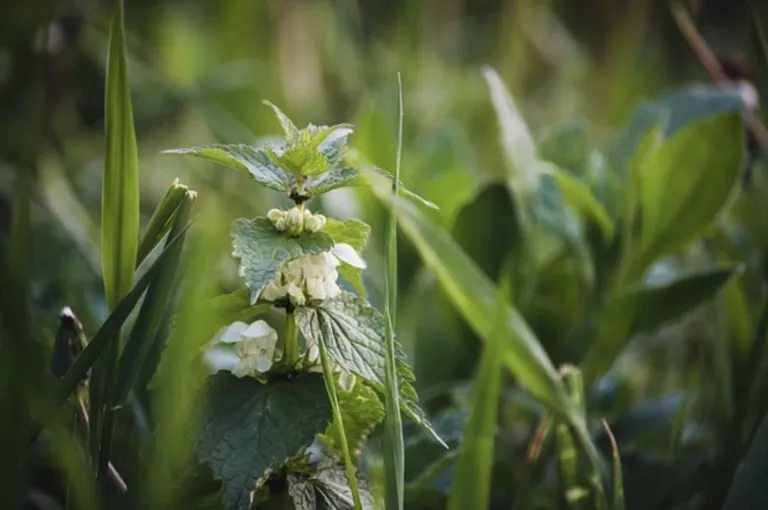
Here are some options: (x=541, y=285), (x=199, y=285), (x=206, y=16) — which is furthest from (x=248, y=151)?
(x=206, y=16)

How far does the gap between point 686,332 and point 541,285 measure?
0.17m

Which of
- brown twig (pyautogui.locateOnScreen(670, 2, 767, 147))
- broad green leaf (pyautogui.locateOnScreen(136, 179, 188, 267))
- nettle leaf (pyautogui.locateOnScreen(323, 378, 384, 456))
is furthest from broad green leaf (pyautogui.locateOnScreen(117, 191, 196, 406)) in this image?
brown twig (pyautogui.locateOnScreen(670, 2, 767, 147))

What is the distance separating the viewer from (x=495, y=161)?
4.75ft

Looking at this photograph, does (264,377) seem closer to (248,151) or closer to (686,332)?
(248,151)

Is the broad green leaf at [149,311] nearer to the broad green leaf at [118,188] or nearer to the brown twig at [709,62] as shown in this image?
the broad green leaf at [118,188]

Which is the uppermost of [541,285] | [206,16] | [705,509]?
[206,16]

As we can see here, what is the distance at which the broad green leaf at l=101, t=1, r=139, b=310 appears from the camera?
1.49 ft

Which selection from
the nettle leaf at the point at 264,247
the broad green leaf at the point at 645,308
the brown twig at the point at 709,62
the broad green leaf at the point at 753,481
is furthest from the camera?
the brown twig at the point at 709,62

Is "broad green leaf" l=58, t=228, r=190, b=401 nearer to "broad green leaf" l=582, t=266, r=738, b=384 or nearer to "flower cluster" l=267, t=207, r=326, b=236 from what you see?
"flower cluster" l=267, t=207, r=326, b=236

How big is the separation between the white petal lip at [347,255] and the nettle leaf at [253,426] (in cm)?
6

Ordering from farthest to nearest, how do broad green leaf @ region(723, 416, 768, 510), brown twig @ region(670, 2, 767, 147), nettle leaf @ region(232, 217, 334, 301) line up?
brown twig @ region(670, 2, 767, 147) → broad green leaf @ region(723, 416, 768, 510) → nettle leaf @ region(232, 217, 334, 301)

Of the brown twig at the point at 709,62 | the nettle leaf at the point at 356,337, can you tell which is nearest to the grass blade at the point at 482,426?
the nettle leaf at the point at 356,337

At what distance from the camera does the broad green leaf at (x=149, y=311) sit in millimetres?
445

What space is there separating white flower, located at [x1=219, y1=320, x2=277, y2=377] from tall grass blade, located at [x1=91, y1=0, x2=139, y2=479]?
0.21 feet
